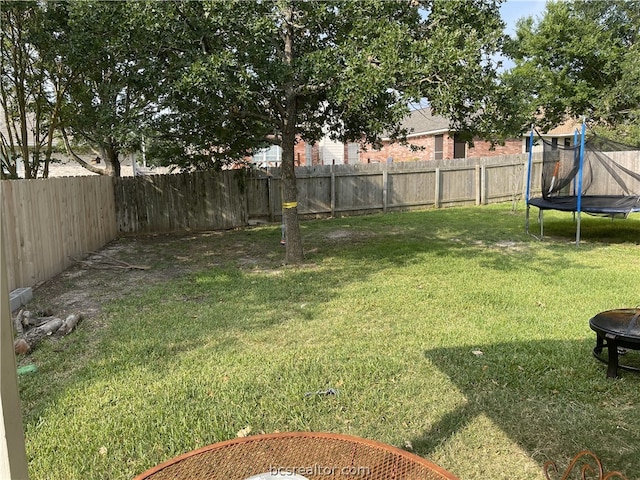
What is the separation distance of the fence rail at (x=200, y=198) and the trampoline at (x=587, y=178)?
4797 millimetres

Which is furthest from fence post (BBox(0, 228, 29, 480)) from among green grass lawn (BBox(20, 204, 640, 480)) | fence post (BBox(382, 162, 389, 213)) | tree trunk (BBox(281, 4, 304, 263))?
fence post (BBox(382, 162, 389, 213))

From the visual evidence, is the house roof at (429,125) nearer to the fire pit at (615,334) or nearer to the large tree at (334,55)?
the large tree at (334,55)

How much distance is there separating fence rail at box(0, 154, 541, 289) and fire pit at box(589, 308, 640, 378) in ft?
19.1

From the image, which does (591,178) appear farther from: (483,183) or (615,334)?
(615,334)

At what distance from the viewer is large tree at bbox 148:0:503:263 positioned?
5707 millimetres

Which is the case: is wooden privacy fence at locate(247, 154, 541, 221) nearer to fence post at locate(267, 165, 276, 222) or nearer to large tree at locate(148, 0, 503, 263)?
fence post at locate(267, 165, 276, 222)

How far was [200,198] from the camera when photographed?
11.9 m

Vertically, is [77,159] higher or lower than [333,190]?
higher

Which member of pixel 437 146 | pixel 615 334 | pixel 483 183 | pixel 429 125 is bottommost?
pixel 615 334

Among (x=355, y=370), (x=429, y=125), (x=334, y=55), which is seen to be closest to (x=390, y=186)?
(x=334, y=55)

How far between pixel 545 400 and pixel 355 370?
1319 millimetres

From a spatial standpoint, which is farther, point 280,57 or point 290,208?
point 290,208

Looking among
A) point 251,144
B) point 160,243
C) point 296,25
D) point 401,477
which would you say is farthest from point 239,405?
point 160,243

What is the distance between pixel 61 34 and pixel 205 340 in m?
5.09
